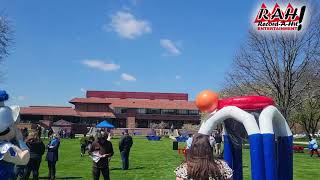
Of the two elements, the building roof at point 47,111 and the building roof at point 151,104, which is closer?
the building roof at point 47,111

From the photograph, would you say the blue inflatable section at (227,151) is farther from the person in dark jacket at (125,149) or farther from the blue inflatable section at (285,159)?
the person in dark jacket at (125,149)

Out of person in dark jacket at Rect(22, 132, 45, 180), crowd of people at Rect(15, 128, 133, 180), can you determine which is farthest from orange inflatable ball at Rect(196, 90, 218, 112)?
person in dark jacket at Rect(22, 132, 45, 180)

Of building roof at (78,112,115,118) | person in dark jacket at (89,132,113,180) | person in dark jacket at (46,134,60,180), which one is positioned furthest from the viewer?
building roof at (78,112,115,118)

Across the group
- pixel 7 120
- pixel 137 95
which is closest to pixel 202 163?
pixel 7 120

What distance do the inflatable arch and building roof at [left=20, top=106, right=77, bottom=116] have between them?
233 feet

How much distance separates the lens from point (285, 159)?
877cm

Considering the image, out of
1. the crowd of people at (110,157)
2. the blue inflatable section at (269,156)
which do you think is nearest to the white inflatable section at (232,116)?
the blue inflatable section at (269,156)

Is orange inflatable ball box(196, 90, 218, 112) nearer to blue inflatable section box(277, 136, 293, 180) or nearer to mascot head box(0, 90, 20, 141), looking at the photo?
blue inflatable section box(277, 136, 293, 180)

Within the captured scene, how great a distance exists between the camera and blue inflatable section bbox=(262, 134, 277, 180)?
7.98 meters

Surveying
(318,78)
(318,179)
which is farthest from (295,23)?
(318,179)

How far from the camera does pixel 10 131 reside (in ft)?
21.8

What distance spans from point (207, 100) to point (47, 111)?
2861 inches

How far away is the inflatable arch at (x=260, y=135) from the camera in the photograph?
26.5 ft

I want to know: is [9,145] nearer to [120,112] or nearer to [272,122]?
[272,122]
